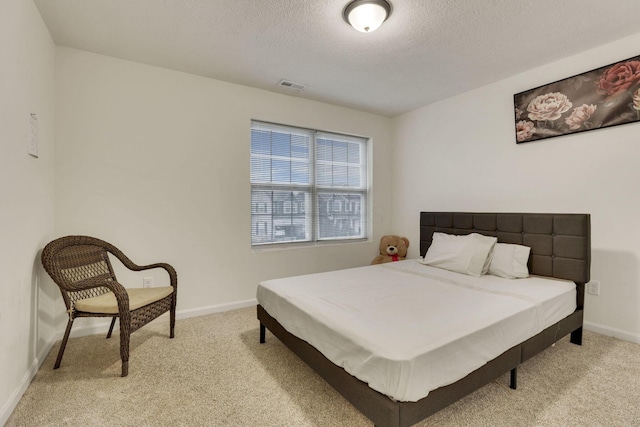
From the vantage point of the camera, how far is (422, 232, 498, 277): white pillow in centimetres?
272

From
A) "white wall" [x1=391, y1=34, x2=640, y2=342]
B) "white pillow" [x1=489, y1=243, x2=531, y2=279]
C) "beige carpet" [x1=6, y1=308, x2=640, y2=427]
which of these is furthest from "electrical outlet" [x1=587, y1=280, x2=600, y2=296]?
"white pillow" [x1=489, y1=243, x2=531, y2=279]

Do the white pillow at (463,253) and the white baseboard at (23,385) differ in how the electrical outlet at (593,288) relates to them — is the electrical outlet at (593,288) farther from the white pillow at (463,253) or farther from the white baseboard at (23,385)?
the white baseboard at (23,385)

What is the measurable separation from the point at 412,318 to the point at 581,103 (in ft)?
8.29

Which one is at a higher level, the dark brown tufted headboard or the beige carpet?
the dark brown tufted headboard

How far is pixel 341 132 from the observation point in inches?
158

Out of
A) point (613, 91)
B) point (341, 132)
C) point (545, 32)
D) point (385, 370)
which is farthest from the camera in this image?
point (341, 132)

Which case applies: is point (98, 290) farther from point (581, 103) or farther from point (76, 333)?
point (581, 103)

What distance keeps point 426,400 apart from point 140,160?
2935mm

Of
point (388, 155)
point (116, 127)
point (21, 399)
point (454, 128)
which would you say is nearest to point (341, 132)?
point (388, 155)

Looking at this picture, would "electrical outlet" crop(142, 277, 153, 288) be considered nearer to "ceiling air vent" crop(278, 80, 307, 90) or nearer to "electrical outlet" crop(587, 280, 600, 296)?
"ceiling air vent" crop(278, 80, 307, 90)

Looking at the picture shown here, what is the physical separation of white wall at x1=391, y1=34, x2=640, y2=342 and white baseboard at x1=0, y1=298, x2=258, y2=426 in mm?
2566

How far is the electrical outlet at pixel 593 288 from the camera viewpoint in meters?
2.60

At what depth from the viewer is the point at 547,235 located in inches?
103

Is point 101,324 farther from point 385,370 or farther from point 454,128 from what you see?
point 454,128
